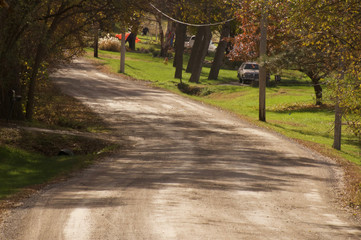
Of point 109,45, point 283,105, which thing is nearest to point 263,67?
point 283,105

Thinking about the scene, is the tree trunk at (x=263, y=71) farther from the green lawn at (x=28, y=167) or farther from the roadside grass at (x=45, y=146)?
the green lawn at (x=28, y=167)

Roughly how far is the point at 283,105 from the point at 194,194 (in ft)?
75.3

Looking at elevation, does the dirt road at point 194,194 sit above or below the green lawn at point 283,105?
below

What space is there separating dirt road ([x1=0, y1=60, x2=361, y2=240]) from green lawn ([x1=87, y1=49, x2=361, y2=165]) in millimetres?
2689

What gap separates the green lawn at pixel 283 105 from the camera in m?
23.5

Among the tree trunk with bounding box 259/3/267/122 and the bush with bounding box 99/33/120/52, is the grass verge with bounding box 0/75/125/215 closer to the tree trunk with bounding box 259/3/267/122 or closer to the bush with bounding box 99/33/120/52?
the tree trunk with bounding box 259/3/267/122

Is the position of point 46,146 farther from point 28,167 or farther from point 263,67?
point 263,67

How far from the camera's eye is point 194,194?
37.7 feet

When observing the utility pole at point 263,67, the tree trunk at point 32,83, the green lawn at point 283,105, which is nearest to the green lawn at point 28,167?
the tree trunk at point 32,83

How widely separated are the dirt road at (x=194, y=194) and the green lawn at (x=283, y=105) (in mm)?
2689

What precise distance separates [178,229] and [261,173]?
6.34m

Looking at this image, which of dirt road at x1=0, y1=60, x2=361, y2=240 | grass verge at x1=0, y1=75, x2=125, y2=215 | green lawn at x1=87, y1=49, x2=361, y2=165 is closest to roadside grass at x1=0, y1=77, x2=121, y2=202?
grass verge at x1=0, y1=75, x2=125, y2=215

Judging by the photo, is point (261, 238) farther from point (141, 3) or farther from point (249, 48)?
point (249, 48)

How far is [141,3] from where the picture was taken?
20.6m
